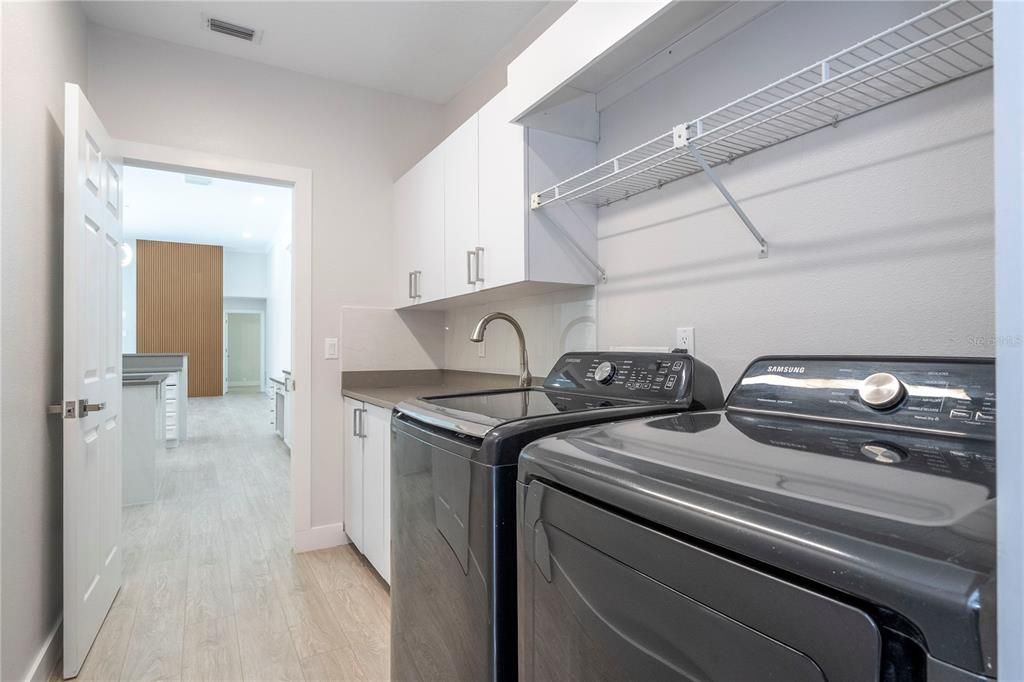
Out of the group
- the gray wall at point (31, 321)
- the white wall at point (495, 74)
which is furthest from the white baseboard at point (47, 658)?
the white wall at point (495, 74)

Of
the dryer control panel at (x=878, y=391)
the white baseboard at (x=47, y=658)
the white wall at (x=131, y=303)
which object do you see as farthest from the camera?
the white wall at (x=131, y=303)

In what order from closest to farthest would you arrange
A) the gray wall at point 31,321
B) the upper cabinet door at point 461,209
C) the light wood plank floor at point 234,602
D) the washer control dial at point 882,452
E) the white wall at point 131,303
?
the washer control dial at point 882,452 → the gray wall at point 31,321 → the light wood plank floor at point 234,602 → the upper cabinet door at point 461,209 → the white wall at point 131,303

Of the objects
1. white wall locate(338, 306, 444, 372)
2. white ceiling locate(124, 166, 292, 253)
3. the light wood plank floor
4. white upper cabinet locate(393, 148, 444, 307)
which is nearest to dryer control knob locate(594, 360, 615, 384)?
white upper cabinet locate(393, 148, 444, 307)

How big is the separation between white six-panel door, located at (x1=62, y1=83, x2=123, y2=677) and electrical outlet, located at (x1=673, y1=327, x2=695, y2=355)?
198 centimetres

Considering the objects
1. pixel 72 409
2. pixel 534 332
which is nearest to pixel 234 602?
pixel 72 409

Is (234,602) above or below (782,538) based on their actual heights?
below

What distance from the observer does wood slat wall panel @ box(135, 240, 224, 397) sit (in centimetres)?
926

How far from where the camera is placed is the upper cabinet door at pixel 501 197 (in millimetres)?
1811

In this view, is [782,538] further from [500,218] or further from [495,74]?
[495,74]

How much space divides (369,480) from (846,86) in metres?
2.24

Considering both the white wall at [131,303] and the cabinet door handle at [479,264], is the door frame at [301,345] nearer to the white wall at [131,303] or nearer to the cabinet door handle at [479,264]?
the cabinet door handle at [479,264]

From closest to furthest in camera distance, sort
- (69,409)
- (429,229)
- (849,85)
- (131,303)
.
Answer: (849,85)
(69,409)
(429,229)
(131,303)

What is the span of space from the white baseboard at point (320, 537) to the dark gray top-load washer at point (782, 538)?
2.23 m

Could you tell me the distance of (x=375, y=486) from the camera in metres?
2.32
